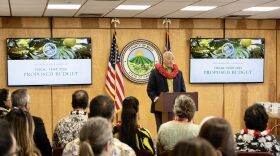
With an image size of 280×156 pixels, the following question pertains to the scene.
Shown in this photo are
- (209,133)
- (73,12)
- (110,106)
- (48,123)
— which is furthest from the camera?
(48,123)

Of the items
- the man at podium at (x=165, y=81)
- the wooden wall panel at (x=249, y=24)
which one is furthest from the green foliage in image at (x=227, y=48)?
the man at podium at (x=165, y=81)

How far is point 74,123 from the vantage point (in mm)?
4730

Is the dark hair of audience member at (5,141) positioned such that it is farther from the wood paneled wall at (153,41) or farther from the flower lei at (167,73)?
the wood paneled wall at (153,41)

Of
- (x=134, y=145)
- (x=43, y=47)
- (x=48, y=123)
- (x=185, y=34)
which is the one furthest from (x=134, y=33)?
(x=134, y=145)

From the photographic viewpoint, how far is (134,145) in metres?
4.19

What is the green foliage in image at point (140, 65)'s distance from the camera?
1024 centimetres

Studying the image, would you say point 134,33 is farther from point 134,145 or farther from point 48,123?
point 134,145

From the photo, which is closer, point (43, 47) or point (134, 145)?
point (134, 145)

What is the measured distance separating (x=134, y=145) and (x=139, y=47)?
6250 mm

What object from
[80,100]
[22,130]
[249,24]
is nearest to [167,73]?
[80,100]

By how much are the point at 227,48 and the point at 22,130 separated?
25.4ft

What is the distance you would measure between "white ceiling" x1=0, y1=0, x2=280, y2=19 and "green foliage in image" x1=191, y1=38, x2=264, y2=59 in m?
0.59

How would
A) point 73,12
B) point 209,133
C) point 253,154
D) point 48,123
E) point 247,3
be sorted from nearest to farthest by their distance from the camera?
1. point 209,133
2. point 253,154
3. point 247,3
4. point 73,12
5. point 48,123

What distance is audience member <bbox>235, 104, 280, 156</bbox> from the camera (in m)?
3.97
